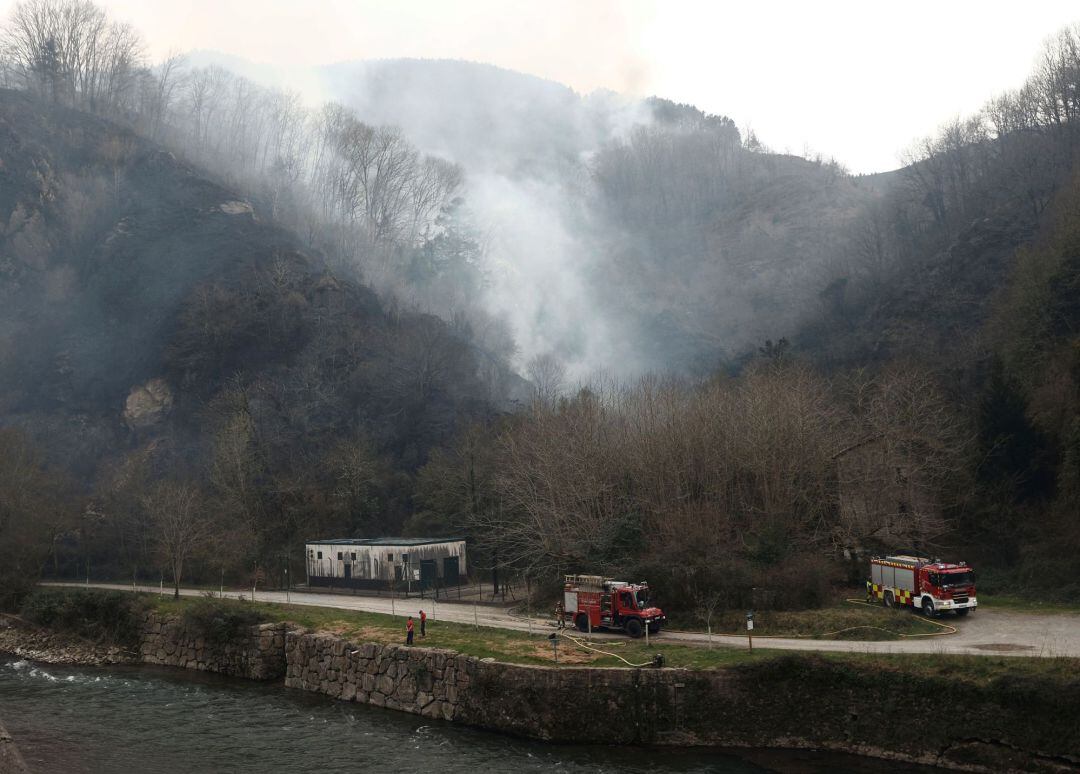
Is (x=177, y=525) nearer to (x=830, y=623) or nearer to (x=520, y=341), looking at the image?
(x=830, y=623)

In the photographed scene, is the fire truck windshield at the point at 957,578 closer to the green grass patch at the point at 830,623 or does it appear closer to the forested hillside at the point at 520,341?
the green grass patch at the point at 830,623

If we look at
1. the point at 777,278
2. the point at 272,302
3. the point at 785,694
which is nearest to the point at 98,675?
the point at 785,694

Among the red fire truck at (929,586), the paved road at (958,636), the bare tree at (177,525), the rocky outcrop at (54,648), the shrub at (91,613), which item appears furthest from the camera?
the bare tree at (177,525)

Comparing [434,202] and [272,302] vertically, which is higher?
[434,202]

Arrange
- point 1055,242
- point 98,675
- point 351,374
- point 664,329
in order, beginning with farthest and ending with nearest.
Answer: point 664,329 < point 351,374 < point 1055,242 < point 98,675

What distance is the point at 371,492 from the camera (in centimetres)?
6275

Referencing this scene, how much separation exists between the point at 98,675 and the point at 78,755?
11775mm

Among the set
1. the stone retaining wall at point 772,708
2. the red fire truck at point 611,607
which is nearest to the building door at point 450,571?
the red fire truck at point 611,607

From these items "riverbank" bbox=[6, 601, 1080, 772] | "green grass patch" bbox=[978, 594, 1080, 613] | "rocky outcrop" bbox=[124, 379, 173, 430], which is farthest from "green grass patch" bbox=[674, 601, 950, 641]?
"rocky outcrop" bbox=[124, 379, 173, 430]

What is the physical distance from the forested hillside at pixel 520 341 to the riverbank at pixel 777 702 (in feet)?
26.4

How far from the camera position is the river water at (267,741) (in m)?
22.6

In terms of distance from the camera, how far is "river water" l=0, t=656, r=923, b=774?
22594 mm

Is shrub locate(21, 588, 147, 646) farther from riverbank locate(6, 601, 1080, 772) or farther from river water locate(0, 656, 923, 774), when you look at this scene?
riverbank locate(6, 601, 1080, 772)

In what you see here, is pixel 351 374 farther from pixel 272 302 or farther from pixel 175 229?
pixel 175 229
